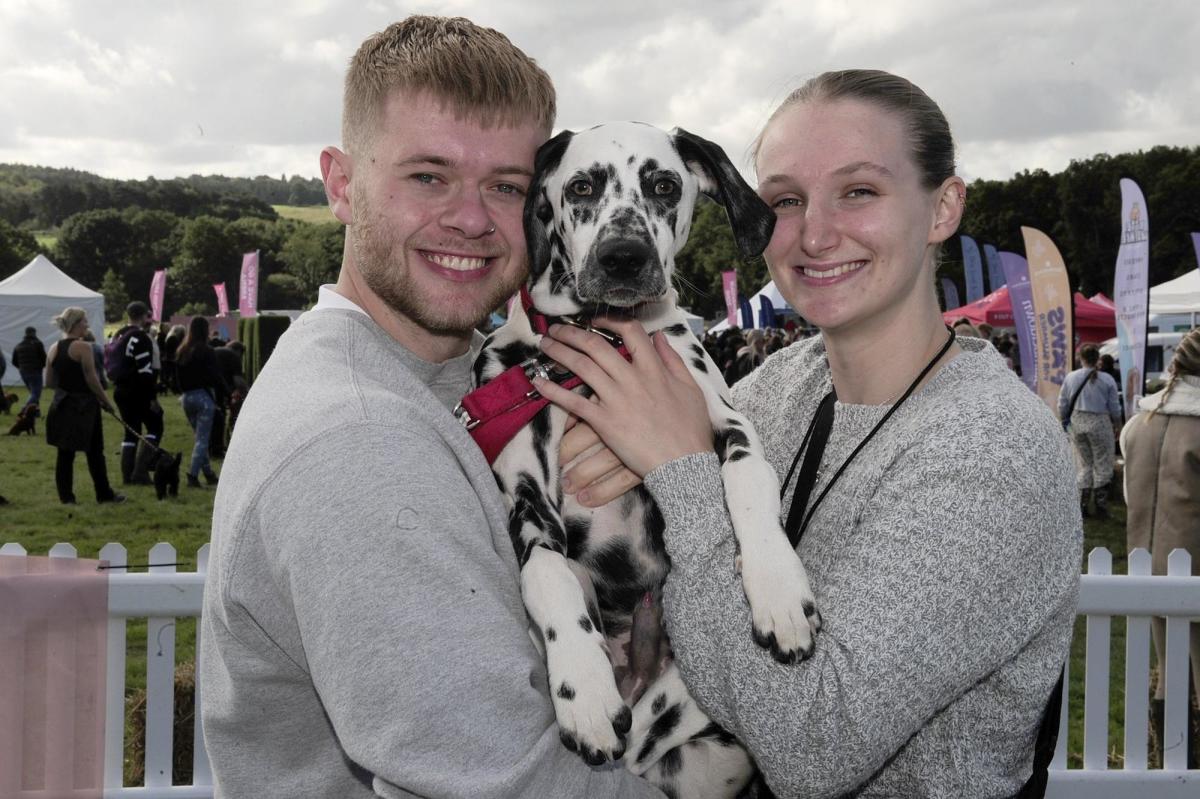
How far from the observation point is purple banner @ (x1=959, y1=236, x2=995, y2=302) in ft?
95.4

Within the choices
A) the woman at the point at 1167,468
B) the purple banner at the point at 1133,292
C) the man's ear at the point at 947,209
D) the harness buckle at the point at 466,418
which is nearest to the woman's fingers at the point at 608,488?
the harness buckle at the point at 466,418

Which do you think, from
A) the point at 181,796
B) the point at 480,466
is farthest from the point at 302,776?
the point at 181,796

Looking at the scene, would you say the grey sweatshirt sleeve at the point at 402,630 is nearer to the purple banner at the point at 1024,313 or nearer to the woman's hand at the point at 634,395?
the woman's hand at the point at 634,395

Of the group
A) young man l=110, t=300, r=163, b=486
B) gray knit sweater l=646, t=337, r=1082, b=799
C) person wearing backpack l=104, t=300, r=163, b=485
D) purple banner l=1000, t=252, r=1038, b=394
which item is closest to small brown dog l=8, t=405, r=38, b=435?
young man l=110, t=300, r=163, b=486

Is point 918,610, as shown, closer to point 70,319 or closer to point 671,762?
point 671,762

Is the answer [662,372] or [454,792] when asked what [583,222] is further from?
[454,792]

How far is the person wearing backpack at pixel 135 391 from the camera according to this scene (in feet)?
43.2

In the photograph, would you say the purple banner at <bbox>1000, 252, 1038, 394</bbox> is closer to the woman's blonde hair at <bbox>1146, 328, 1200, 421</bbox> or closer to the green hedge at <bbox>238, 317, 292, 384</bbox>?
the woman's blonde hair at <bbox>1146, 328, 1200, 421</bbox>

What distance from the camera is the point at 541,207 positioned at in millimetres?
2818

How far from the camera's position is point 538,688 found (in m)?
1.69

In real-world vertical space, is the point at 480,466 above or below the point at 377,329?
below

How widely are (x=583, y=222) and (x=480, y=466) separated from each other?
3.82 feet

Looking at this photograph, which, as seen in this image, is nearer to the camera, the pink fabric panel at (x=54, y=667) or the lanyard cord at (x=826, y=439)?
the pink fabric panel at (x=54, y=667)

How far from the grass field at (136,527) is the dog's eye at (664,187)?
5.44 meters
